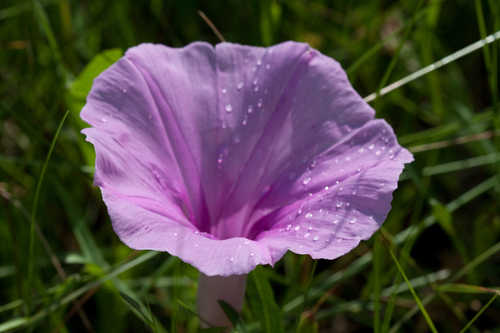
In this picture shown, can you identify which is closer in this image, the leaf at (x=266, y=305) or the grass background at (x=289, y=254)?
the leaf at (x=266, y=305)

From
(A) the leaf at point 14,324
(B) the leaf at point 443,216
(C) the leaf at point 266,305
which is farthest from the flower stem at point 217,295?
(B) the leaf at point 443,216

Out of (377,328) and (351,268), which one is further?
(351,268)

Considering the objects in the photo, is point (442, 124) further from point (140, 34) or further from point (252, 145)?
point (140, 34)

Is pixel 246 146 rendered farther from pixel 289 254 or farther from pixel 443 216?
pixel 443 216

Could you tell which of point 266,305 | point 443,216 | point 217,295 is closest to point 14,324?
point 217,295

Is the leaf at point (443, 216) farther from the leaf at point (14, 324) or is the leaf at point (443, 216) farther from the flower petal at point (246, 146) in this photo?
the leaf at point (14, 324)

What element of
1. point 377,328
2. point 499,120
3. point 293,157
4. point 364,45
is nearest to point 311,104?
point 293,157
